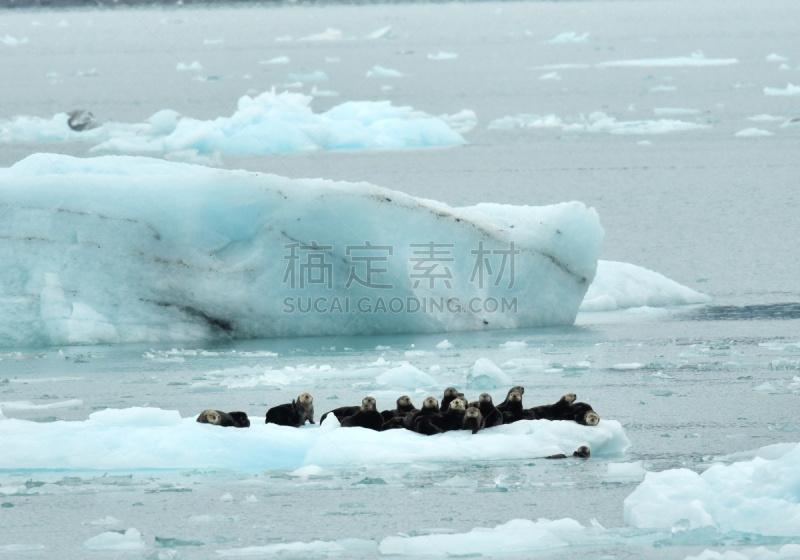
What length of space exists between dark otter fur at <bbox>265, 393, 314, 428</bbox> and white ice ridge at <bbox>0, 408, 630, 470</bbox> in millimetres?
158

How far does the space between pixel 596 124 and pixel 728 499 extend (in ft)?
72.2

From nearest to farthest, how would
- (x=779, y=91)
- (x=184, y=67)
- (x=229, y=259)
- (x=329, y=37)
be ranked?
1. (x=229, y=259)
2. (x=779, y=91)
3. (x=184, y=67)
4. (x=329, y=37)

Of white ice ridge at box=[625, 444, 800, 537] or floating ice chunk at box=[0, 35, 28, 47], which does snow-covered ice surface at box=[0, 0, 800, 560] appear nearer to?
white ice ridge at box=[625, 444, 800, 537]

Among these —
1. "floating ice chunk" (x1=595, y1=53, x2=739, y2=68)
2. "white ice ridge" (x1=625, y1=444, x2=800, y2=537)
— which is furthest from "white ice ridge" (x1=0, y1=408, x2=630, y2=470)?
"floating ice chunk" (x1=595, y1=53, x2=739, y2=68)

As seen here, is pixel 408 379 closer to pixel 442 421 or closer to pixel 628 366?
pixel 442 421

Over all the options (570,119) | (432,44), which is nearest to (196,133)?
(570,119)

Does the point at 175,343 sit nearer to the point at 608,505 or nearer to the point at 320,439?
the point at 320,439

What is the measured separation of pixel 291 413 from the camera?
6.97 meters

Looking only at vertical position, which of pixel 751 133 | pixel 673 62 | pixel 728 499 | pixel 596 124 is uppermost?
pixel 673 62

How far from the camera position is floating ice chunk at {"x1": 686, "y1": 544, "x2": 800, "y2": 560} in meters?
4.93

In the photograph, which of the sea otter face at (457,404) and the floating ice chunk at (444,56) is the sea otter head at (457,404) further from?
the floating ice chunk at (444,56)

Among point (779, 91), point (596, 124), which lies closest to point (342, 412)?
point (596, 124)

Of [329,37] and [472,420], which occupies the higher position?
[329,37]

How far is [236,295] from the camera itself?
9.76 meters
